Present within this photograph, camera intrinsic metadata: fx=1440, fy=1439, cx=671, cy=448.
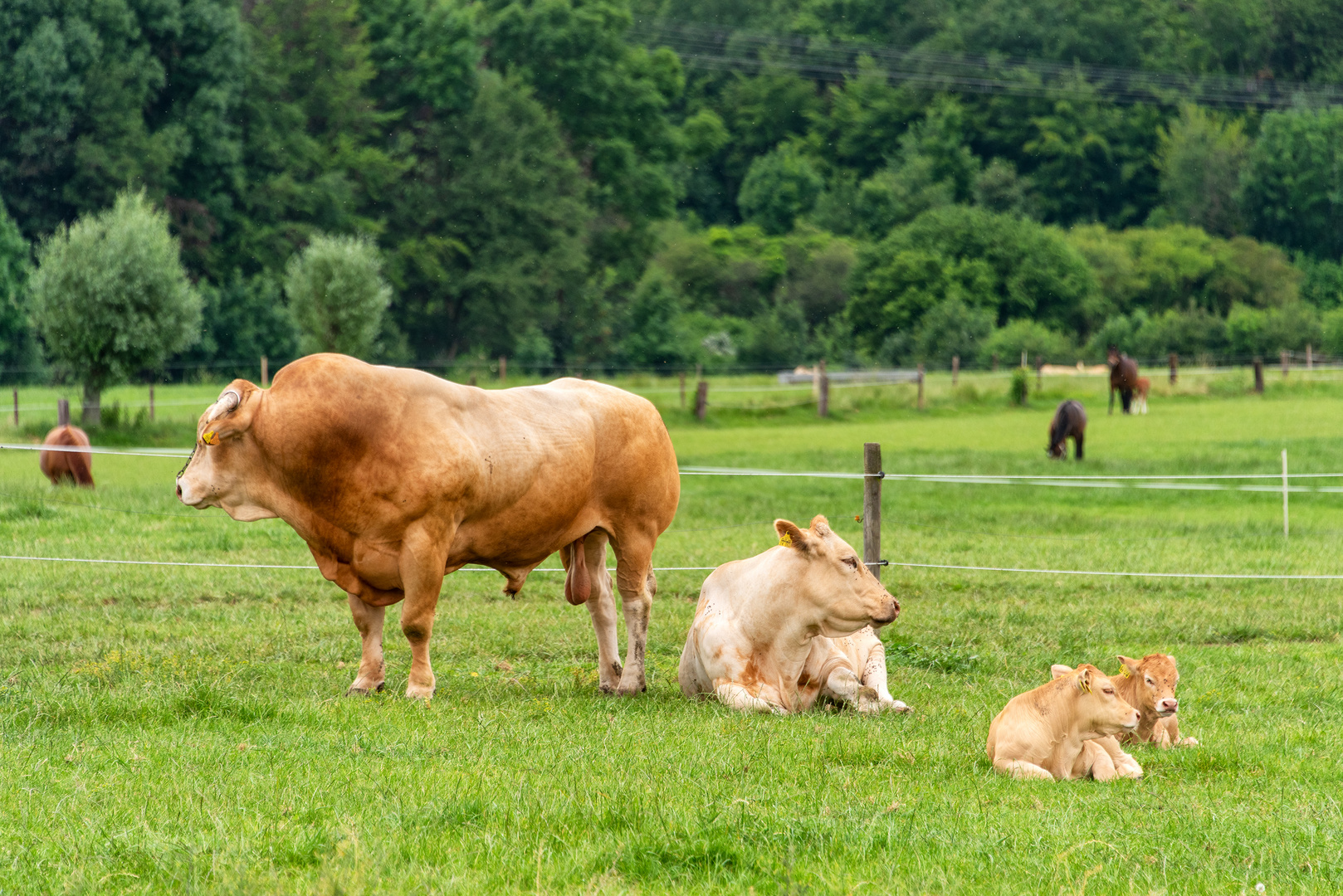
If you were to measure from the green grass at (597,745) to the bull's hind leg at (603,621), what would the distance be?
0.97ft

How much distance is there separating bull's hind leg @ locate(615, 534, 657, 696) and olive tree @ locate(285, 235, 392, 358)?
117 ft

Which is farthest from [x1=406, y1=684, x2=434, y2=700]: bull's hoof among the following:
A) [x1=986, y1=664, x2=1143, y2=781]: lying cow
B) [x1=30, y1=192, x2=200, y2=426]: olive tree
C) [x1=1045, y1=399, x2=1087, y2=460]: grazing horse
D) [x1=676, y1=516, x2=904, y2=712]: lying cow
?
[x1=30, y1=192, x2=200, y2=426]: olive tree

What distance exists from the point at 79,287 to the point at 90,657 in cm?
2263

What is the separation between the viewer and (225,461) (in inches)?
300

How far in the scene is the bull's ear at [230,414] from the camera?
24.5 ft

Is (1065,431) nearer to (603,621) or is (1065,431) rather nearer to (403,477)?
(603,621)

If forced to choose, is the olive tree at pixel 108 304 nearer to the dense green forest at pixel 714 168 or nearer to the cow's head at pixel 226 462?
the dense green forest at pixel 714 168

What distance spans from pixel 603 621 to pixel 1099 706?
10.2 feet

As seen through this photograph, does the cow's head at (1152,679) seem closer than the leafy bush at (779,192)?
Yes

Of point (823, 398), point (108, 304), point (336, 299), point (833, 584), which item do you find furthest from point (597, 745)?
point (336, 299)

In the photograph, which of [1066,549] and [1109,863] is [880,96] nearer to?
[1066,549]

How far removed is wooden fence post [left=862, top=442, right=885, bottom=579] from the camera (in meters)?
9.51

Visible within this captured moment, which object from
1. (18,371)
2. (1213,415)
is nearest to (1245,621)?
(1213,415)

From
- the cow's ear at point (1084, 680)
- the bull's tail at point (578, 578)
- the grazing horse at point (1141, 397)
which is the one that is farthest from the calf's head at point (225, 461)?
the grazing horse at point (1141, 397)
